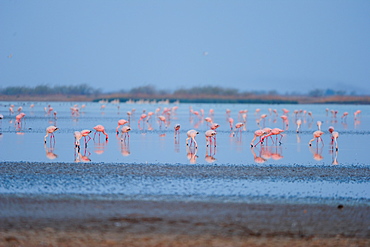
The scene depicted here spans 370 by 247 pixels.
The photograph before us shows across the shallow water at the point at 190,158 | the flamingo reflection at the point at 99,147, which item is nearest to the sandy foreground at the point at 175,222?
the shallow water at the point at 190,158

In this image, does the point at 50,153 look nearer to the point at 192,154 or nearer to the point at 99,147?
the point at 99,147

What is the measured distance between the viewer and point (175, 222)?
6.90 metres

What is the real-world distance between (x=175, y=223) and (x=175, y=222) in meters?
0.05

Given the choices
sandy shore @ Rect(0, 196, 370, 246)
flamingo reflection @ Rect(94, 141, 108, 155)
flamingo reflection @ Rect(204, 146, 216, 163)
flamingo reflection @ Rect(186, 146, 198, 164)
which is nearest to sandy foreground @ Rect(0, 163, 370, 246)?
sandy shore @ Rect(0, 196, 370, 246)

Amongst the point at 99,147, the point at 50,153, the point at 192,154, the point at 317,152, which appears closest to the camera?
the point at 50,153

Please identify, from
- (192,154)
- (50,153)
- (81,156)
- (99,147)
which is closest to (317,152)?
(192,154)

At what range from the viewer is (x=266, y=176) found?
11.1 m

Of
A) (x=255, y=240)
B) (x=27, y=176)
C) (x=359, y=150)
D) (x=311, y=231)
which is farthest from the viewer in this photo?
(x=359, y=150)

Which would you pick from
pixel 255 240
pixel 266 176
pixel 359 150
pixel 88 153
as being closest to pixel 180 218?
pixel 255 240

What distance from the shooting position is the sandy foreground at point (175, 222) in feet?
20.2

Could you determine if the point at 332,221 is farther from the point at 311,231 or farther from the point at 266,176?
the point at 266,176

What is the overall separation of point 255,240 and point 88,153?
32.3 ft

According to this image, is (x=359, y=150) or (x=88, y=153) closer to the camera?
(x=88, y=153)

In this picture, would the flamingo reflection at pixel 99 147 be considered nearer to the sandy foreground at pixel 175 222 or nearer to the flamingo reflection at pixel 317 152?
the flamingo reflection at pixel 317 152
